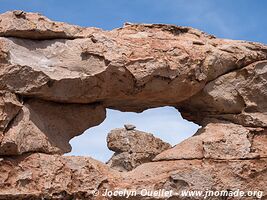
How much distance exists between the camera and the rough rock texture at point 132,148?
1395 centimetres

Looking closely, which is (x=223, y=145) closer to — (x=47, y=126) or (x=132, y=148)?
(x=47, y=126)

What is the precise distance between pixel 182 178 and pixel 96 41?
8.13 ft

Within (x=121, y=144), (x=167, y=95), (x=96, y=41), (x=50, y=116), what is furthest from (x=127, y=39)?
(x=121, y=144)

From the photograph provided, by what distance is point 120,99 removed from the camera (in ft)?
28.2

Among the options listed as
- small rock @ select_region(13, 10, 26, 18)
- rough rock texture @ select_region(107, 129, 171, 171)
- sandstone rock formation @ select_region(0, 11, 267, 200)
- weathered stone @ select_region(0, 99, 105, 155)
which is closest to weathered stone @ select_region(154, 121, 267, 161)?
sandstone rock formation @ select_region(0, 11, 267, 200)

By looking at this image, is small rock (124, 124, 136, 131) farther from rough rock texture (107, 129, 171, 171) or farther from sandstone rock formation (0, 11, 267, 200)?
sandstone rock formation (0, 11, 267, 200)

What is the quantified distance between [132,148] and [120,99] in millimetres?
5990

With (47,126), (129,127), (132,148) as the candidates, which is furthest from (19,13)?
(129,127)

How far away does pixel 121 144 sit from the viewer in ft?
48.8

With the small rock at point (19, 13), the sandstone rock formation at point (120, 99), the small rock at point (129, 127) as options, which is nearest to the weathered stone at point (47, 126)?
the sandstone rock formation at point (120, 99)

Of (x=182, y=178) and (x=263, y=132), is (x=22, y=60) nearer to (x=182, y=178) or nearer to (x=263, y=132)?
(x=182, y=178)

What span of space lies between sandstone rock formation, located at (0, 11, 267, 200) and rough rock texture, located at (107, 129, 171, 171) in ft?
16.0

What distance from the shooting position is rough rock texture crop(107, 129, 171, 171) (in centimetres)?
1395

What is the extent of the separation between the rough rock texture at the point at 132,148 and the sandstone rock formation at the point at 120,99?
4870mm
